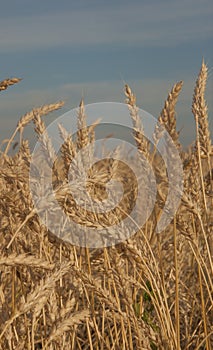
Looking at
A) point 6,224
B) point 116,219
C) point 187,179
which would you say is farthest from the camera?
point 6,224

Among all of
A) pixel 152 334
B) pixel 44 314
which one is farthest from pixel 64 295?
pixel 152 334

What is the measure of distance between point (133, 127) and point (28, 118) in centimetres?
103

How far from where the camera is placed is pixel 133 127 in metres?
1.93

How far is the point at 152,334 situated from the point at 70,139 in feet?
2.19

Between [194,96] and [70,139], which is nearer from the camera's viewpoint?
[70,139]

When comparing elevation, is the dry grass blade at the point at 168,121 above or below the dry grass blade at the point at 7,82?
below

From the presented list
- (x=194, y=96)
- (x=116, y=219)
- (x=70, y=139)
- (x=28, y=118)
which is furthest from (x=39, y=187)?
(x=28, y=118)

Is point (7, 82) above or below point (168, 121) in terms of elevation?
above

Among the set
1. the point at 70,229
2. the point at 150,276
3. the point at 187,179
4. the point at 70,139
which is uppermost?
the point at 70,139

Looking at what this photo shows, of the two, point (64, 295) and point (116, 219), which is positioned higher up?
point (116, 219)

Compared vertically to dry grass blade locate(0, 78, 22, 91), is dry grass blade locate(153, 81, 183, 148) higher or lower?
lower

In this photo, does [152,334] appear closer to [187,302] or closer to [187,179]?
[187,179]

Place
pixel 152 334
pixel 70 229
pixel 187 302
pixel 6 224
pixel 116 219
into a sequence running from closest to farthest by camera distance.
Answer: pixel 116 219, pixel 152 334, pixel 70 229, pixel 6 224, pixel 187 302

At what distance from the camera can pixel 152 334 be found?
1.85m
